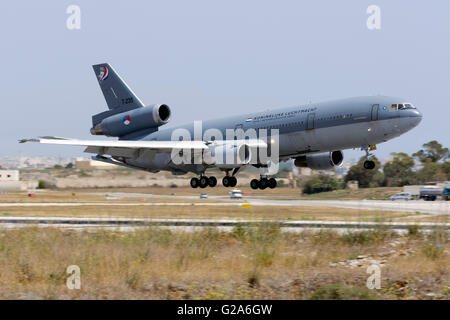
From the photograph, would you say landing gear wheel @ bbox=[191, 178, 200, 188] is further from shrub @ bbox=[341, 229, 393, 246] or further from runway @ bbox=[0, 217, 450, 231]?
shrub @ bbox=[341, 229, 393, 246]

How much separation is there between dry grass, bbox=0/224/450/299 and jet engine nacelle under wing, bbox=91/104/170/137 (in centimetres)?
2068

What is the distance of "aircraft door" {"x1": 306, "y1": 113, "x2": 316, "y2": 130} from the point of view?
131 ft

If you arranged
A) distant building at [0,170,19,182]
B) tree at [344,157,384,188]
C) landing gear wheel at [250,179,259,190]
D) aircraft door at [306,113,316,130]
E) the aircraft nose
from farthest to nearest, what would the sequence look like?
1. distant building at [0,170,19,182]
2. tree at [344,157,384,188]
3. landing gear wheel at [250,179,259,190]
4. aircraft door at [306,113,316,130]
5. the aircraft nose

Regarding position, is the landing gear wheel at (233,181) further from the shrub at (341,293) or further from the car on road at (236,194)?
the shrub at (341,293)

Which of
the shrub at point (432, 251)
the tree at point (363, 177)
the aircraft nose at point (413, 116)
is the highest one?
the aircraft nose at point (413, 116)

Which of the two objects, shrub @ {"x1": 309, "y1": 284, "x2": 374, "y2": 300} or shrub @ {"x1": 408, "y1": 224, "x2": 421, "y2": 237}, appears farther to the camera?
shrub @ {"x1": 408, "y1": 224, "x2": 421, "y2": 237}

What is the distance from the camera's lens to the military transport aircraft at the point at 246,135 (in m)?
38.1

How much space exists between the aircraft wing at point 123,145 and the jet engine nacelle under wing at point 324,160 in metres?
8.15


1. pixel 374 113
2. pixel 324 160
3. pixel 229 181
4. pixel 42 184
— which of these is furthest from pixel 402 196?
pixel 42 184

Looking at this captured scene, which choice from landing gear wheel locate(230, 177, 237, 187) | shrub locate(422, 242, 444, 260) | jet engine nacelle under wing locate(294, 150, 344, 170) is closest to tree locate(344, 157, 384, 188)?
jet engine nacelle under wing locate(294, 150, 344, 170)

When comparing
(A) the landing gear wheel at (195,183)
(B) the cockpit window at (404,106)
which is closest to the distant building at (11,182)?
(A) the landing gear wheel at (195,183)

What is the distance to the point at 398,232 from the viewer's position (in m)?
32.8
